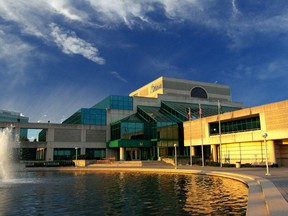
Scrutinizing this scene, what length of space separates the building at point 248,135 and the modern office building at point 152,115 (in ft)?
17.3

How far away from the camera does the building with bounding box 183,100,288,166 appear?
41.9 meters

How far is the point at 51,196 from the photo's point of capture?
18.2m

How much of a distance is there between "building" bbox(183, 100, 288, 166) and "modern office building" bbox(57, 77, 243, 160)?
5.28 meters

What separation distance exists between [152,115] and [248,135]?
Result: 26283 millimetres

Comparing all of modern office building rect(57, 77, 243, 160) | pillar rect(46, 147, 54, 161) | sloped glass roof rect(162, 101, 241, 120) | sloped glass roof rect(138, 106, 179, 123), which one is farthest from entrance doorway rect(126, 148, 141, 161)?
pillar rect(46, 147, 54, 161)

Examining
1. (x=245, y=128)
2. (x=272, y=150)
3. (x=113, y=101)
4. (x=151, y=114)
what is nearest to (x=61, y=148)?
(x=113, y=101)

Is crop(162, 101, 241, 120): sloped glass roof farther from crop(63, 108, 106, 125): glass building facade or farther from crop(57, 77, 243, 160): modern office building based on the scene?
crop(63, 108, 106, 125): glass building facade

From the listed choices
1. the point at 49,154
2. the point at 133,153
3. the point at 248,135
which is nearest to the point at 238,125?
the point at 248,135

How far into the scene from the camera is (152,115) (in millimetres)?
68375

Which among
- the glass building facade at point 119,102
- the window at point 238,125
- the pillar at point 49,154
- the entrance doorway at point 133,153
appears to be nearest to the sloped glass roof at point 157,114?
the glass building facade at point 119,102

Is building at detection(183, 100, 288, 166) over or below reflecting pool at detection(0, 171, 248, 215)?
over

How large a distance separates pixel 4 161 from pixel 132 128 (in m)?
32.4

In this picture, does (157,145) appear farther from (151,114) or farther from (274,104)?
(274,104)

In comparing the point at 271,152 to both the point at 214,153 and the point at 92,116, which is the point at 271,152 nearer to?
the point at 214,153
